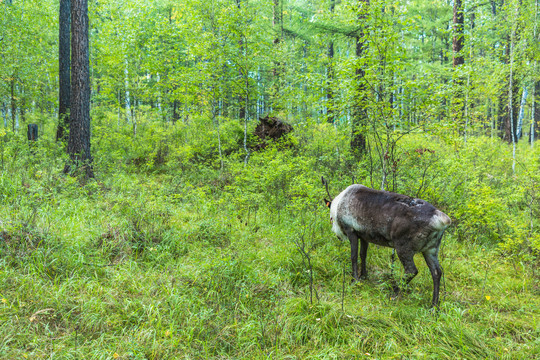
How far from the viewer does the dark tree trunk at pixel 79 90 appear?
7.45 m

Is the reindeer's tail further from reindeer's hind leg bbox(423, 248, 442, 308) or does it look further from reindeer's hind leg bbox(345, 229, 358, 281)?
reindeer's hind leg bbox(345, 229, 358, 281)

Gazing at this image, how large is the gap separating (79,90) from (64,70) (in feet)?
12.1

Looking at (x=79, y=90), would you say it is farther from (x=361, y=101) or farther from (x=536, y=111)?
(x=536, y=111)

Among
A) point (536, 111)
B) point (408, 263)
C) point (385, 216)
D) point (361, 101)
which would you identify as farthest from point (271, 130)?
point (536, 111)

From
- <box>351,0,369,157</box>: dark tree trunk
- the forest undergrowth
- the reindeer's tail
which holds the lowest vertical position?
the forest undergrowth

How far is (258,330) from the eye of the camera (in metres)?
3.00

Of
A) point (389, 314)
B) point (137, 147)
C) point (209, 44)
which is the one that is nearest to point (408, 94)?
point (389, 314)

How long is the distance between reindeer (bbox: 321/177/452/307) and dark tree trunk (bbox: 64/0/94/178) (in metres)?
6.61

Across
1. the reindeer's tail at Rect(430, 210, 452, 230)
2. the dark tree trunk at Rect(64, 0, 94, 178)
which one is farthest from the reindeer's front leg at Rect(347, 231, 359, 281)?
the dark tree trunk at Rect(64, 0, 94, 178)

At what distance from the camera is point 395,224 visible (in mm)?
3768

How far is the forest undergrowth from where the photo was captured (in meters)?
2.78

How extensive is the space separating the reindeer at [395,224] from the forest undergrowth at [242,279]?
0.37 metres

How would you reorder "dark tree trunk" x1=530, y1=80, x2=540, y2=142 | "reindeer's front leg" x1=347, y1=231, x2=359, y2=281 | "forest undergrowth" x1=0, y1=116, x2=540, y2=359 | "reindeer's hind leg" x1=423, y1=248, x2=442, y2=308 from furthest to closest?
"dark tree trunk" x1=530, y1=80, x2=540, y2=142 → "reindeer's front leg" x1=347, y1=231, x2=359, y2=281 → "reindeer's hind leg" x1=423, y1=248, x2=442, y2=308 → "forest undergrowth" x1=0, y1=116, x2=540, y2=359

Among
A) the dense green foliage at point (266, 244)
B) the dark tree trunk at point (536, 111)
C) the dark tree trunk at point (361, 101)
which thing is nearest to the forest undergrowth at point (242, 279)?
the dense green foliage at point (266, 244)
